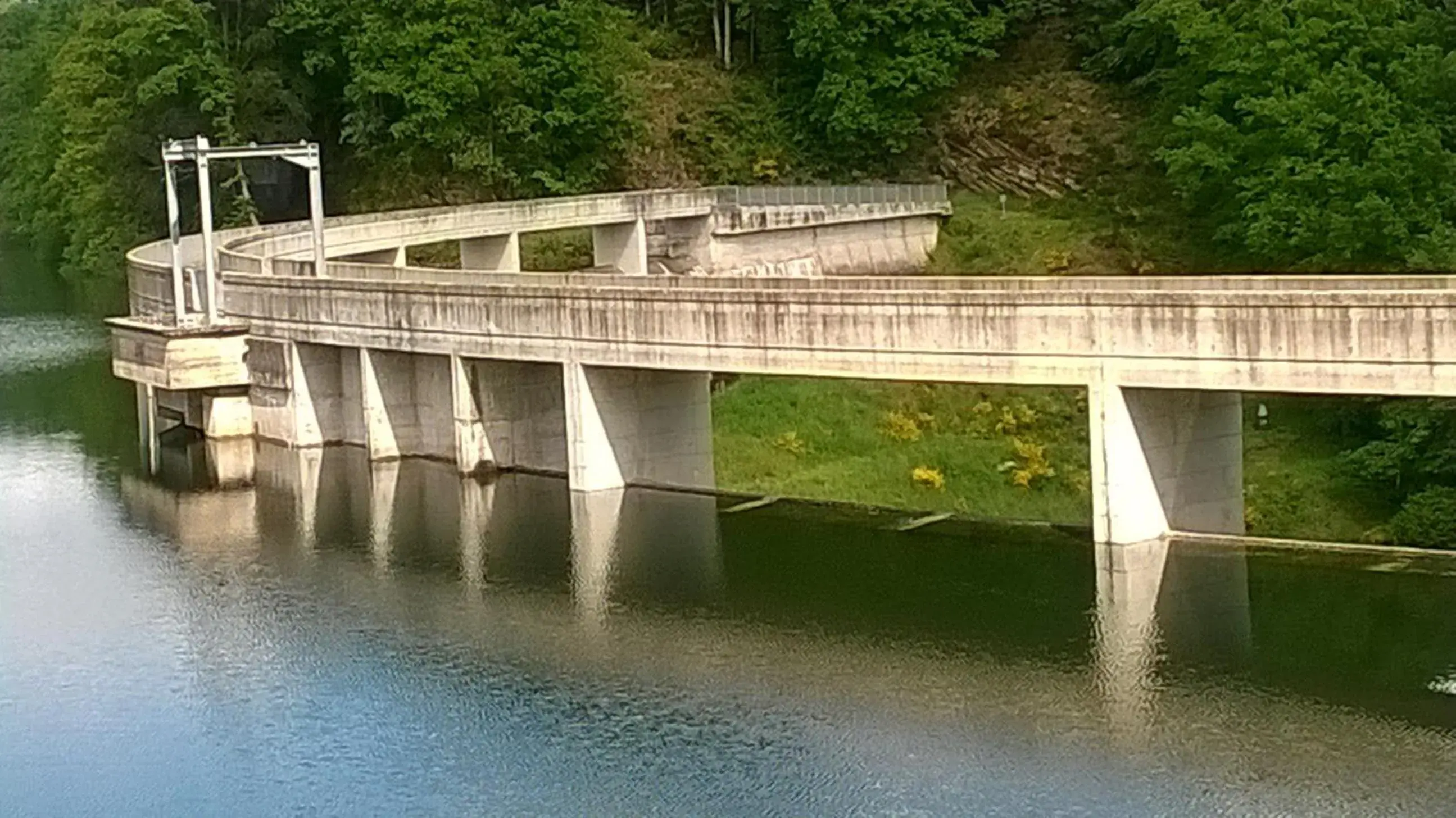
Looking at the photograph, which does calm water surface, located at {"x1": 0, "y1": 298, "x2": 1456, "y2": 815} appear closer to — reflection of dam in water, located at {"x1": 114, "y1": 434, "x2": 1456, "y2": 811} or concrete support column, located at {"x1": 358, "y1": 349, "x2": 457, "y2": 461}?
reflection of dam in water, located at {"x1": 114, "y1": 434, "x2": 1456, "y2": 811}

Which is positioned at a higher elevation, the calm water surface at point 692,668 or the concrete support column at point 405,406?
the concrete support column at point 405,406

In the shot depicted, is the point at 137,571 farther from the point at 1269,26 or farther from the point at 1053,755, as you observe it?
the point at 1269,26

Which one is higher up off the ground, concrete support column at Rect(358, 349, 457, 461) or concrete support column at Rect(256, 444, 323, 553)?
concrete support column at Rect(358, 349, 457, 461)

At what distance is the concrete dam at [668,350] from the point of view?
2756 cm

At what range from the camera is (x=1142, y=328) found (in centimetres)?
A: 2839

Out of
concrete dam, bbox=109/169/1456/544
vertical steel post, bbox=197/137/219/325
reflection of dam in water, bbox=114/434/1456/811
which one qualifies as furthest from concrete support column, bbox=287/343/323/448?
reflection of dam in water, bbox=114/434/1456/811

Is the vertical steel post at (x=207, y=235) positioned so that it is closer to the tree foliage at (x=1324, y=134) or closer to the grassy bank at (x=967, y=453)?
the grassy bank at (x=967, y=453)

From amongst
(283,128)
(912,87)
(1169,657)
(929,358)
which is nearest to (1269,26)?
(912,87)

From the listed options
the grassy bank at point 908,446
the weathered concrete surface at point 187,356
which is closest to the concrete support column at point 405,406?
the weathered concrete surface at point 187,356

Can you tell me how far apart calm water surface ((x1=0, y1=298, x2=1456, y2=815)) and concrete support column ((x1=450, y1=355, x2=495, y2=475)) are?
5.40 ft

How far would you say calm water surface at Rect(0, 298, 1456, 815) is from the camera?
2247cm

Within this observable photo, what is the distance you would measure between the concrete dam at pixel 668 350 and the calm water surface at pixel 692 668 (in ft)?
4.95

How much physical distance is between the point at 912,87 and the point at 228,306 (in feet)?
93.6

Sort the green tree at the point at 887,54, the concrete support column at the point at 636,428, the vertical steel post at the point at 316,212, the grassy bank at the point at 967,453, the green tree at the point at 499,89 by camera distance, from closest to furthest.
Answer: the concrete support column at the point at 636,428, the grassy bank at the point at 967,453, the vertical steel post at the point at 316,212, the green tree at the point at 887,54, the green tree at the point at 499,89
